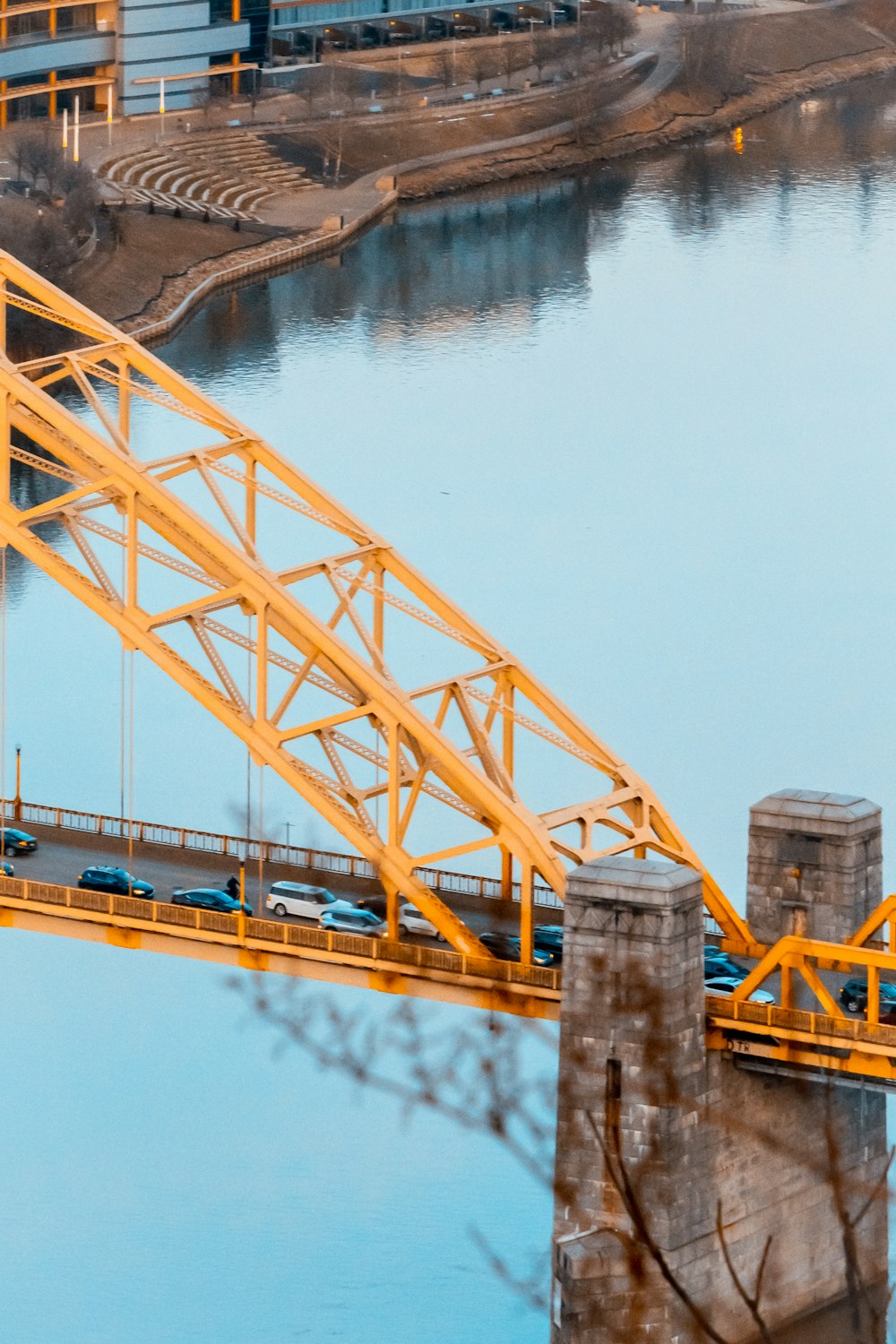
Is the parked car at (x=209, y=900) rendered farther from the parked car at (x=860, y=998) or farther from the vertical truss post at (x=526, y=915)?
the parked car at (x=860, y=998)

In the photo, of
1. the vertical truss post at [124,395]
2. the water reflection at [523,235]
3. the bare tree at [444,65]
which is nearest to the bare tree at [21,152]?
the water reflection at [523,235]

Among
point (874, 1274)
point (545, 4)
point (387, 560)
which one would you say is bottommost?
point (874, 1274)

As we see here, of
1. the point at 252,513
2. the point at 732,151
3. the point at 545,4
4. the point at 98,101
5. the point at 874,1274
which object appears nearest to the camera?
the point at 874,1274

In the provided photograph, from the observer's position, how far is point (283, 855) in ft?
172

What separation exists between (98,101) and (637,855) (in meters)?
97.6

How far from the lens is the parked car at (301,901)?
1898 inches

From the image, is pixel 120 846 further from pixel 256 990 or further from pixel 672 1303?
pixel 672 1303

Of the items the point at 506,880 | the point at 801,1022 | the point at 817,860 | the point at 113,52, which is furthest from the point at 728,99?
the point at 801,1022

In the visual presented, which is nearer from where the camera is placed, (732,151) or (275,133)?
(275,133)

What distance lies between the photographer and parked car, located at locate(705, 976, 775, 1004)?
148ft

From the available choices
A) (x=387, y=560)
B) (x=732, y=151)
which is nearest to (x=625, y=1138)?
(x=387, y=560)

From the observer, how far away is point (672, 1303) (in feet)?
143

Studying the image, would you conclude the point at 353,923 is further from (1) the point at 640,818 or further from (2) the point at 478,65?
(2) the point at 478,65

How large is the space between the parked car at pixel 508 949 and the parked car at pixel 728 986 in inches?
101
